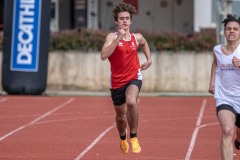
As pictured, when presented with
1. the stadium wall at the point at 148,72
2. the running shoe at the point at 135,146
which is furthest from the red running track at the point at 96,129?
the stadium wall at the point at 148,72

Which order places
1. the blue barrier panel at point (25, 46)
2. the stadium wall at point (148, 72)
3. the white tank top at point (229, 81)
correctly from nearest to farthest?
the white tank top at point (229, 81) → the blue barrier panel at point (25, 46) → the stadium wall at point (148, 72)

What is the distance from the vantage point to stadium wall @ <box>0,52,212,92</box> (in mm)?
24938

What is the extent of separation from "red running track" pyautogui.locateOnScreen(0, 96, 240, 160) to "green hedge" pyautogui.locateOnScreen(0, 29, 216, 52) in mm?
2120

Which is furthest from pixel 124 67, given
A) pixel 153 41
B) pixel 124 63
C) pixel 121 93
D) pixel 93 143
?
pixel 153 41

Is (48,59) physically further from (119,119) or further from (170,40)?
(119,119)

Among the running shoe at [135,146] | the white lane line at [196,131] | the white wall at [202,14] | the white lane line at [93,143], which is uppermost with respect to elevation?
the white wall at [202,14]

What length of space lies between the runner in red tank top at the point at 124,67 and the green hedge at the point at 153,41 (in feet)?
41.6

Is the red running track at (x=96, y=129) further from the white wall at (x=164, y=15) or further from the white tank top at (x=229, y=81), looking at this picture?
the white wall at (x=164, y=15)

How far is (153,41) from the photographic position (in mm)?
25094

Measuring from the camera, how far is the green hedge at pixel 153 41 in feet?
82.2

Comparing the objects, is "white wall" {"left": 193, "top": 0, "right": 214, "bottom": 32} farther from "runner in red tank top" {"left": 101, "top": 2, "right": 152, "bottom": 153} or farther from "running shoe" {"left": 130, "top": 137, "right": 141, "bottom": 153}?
"running shoe" {"left": 130, "top": 137, "right": 141, "bottom": 153}

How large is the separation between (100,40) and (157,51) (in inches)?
62.0

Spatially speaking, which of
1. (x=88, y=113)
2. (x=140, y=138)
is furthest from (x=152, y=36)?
(x=140, y=138)

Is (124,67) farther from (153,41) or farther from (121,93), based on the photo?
(153,41)
